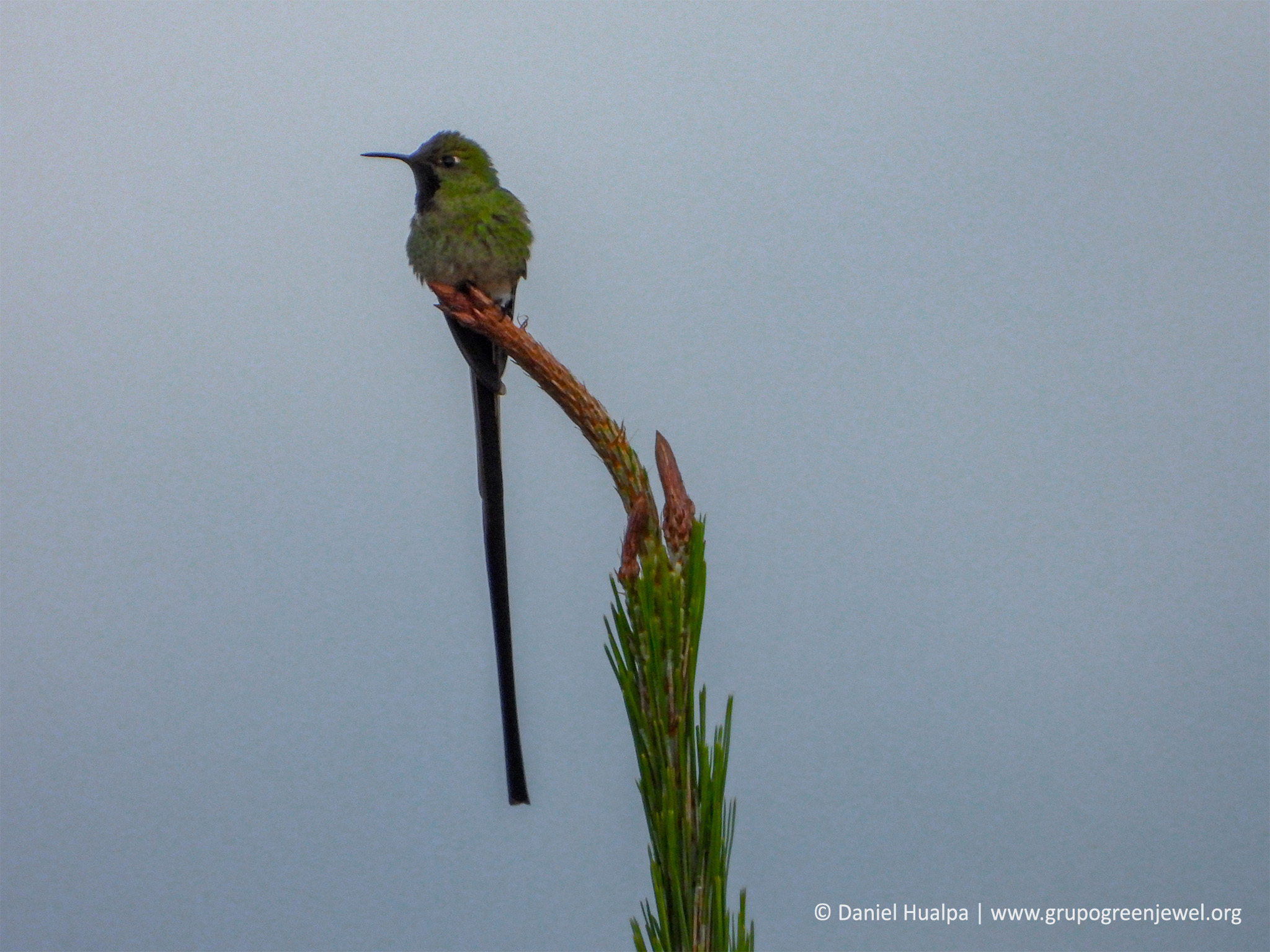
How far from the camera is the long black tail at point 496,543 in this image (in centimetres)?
78

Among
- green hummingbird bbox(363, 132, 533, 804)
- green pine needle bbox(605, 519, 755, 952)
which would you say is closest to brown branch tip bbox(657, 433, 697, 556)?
green pine needle bbox(605, 519, 755, 952)

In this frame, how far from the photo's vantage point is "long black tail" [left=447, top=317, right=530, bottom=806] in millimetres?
785

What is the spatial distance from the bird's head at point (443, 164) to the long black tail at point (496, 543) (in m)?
0.24

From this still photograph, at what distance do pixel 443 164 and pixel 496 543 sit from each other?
538 mm

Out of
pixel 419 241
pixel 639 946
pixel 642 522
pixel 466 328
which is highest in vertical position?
pixel 419 241

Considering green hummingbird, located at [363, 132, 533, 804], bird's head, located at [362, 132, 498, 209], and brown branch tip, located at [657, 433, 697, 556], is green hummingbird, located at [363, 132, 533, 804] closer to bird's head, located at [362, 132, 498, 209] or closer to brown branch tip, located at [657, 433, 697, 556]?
bird's head, located at [362, 132, 498, 209]

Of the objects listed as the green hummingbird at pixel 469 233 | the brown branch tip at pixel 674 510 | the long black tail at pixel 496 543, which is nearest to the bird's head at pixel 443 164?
the green hummingbird at pixel 469 233

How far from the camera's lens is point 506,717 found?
80cm

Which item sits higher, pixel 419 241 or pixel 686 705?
pixel 419 241

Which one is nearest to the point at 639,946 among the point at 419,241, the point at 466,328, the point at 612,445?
the point at 612,445

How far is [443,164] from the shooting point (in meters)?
1.15

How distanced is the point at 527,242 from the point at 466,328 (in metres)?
0.22

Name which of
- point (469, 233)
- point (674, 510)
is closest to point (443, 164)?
point (469, 233)

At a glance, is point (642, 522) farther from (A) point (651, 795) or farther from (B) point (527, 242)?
(B) point (527, 242)
